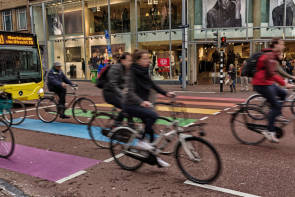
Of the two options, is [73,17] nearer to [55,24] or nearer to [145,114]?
[55,24]

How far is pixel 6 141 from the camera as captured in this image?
16.9ft

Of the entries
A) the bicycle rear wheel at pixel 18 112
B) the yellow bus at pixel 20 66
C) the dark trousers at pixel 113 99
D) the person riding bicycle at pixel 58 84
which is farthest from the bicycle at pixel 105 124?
the yellow bus at pixel 20 66

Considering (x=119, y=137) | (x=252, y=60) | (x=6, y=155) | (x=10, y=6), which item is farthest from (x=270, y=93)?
(x=10, y=6)

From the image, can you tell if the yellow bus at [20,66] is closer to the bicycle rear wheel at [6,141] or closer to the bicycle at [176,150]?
the bicycle rear wheel at [6,141]

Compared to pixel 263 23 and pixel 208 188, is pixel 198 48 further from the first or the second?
pixel 208 188

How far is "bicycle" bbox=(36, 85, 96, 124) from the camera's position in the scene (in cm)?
773

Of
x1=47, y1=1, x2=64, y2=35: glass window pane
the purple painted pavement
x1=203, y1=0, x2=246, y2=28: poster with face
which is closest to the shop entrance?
Answer: x1=203, y1=0, x2=246, y2=28: poster with face

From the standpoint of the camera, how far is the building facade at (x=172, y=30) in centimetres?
1914

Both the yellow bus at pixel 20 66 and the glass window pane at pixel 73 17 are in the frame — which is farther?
the glass window pane at pixel 73 17

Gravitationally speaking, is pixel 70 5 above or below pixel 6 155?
above

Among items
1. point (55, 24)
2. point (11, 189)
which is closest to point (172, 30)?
point (55, 24)

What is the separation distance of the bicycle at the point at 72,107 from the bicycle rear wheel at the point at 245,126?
3746 mm

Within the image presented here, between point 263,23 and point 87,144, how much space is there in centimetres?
1704

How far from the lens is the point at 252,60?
531 centimetres
